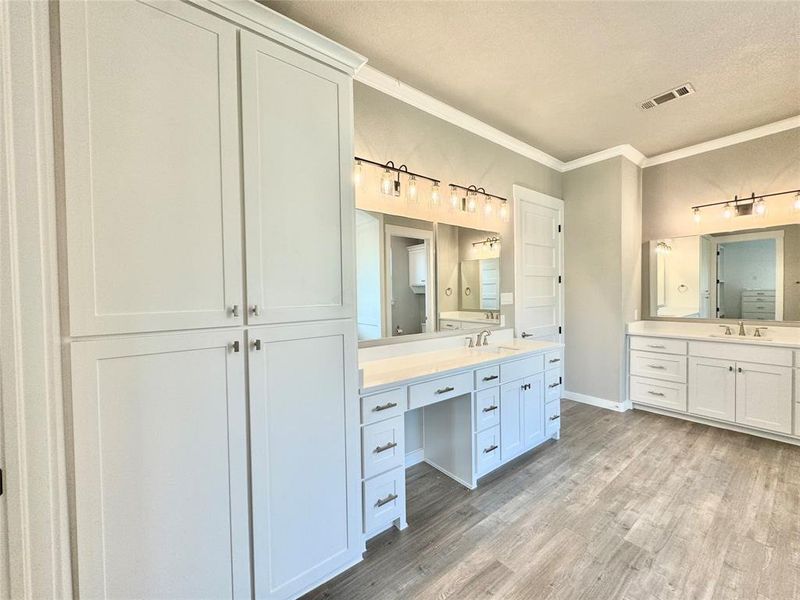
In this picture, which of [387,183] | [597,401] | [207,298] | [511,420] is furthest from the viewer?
[597,401]

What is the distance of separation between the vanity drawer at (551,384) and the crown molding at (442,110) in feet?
7.35

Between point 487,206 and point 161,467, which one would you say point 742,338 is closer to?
point 487,206

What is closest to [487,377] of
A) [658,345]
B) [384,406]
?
[384,406]

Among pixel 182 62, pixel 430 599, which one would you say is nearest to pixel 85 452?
pixel 182 62

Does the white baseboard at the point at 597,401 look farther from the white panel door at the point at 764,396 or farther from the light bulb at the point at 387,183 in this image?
the light bulb at the point at 387,183

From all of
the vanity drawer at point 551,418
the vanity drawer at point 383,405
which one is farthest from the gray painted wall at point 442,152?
the vanity drawer at point 383,405

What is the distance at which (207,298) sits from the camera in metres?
1.25

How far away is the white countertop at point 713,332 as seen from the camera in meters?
2.97

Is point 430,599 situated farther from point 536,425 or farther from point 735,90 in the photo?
point 735,90

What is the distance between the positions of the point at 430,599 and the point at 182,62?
2405mm

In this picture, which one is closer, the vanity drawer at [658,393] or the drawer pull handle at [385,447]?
the drawer pull handle at [385,447]

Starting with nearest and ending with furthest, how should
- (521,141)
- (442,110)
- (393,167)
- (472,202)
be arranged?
(393,167) < (442,110) < (472,202) < (521,141)

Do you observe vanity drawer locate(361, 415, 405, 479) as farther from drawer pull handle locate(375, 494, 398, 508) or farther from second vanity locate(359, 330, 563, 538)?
drawer pull handle locate(375, 494, 398, 508)

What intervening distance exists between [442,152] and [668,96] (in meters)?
1.81
